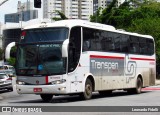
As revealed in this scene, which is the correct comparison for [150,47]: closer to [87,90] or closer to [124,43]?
[124,43]

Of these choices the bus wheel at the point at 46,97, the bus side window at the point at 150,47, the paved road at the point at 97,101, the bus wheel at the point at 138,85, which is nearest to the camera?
the paved road at the point at 97,101

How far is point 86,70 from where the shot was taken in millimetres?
21688

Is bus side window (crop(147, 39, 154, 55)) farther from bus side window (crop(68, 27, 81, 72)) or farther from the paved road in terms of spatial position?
bus side window (crop(68, 27, 81, 72))

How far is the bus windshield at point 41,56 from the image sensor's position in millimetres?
20172


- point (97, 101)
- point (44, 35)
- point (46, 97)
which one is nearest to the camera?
point (97, 101)

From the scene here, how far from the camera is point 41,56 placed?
2042 cm

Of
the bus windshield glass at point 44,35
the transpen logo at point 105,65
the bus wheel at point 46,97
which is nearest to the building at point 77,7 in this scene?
the transpen logo at point 105,65

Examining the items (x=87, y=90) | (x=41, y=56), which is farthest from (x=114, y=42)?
(x=41, y=56)

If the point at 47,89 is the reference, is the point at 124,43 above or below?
above

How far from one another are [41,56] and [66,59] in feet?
3.73

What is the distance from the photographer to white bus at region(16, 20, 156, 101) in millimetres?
20172

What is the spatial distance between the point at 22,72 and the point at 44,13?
138 metres

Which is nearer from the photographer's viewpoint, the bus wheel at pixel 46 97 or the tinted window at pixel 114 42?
the tinted window at pixel 114 42

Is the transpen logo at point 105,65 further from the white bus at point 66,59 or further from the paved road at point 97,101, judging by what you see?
the paved road at point 97,101
